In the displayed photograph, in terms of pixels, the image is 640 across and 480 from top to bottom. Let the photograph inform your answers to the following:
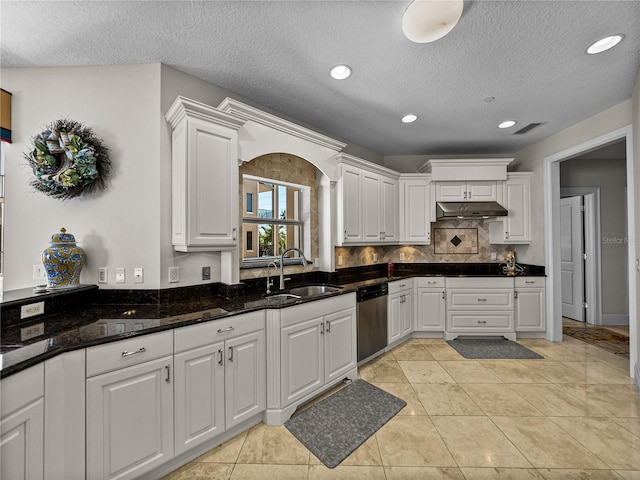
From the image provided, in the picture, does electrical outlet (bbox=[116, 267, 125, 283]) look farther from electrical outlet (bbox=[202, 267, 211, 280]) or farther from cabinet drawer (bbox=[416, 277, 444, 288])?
cabinet drawer (bbox=[416, 277, 444, 288])

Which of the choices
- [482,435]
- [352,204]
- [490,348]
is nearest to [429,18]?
[352,204]

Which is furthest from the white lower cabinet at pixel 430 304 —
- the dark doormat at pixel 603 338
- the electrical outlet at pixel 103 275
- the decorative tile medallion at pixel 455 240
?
the electrical outlet at pixel 103 275

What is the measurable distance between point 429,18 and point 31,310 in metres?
2.96

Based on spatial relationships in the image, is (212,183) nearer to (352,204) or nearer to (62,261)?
(62,261)

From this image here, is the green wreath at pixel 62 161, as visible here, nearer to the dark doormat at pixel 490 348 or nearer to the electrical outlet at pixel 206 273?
the electrical outlet at pixel 206 273

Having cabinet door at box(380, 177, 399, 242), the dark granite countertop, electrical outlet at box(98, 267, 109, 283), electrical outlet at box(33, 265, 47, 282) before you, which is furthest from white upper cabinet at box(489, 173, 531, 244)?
electrical outlet at box(33, 265, 47, 282)

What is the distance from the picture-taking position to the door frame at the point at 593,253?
4.59m

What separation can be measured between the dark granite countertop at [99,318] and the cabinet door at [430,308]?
6.09 feet

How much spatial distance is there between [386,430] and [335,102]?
2973 mm

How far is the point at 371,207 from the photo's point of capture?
3758 mm

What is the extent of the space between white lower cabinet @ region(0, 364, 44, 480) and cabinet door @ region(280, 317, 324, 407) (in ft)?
4.29

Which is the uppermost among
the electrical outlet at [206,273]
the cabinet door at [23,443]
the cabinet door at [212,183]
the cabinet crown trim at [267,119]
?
the cabinet crown trim at [267,119]

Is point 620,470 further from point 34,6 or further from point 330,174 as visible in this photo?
point 34,6

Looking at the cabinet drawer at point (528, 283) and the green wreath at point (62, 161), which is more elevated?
the green wreath at point (62, 161)
